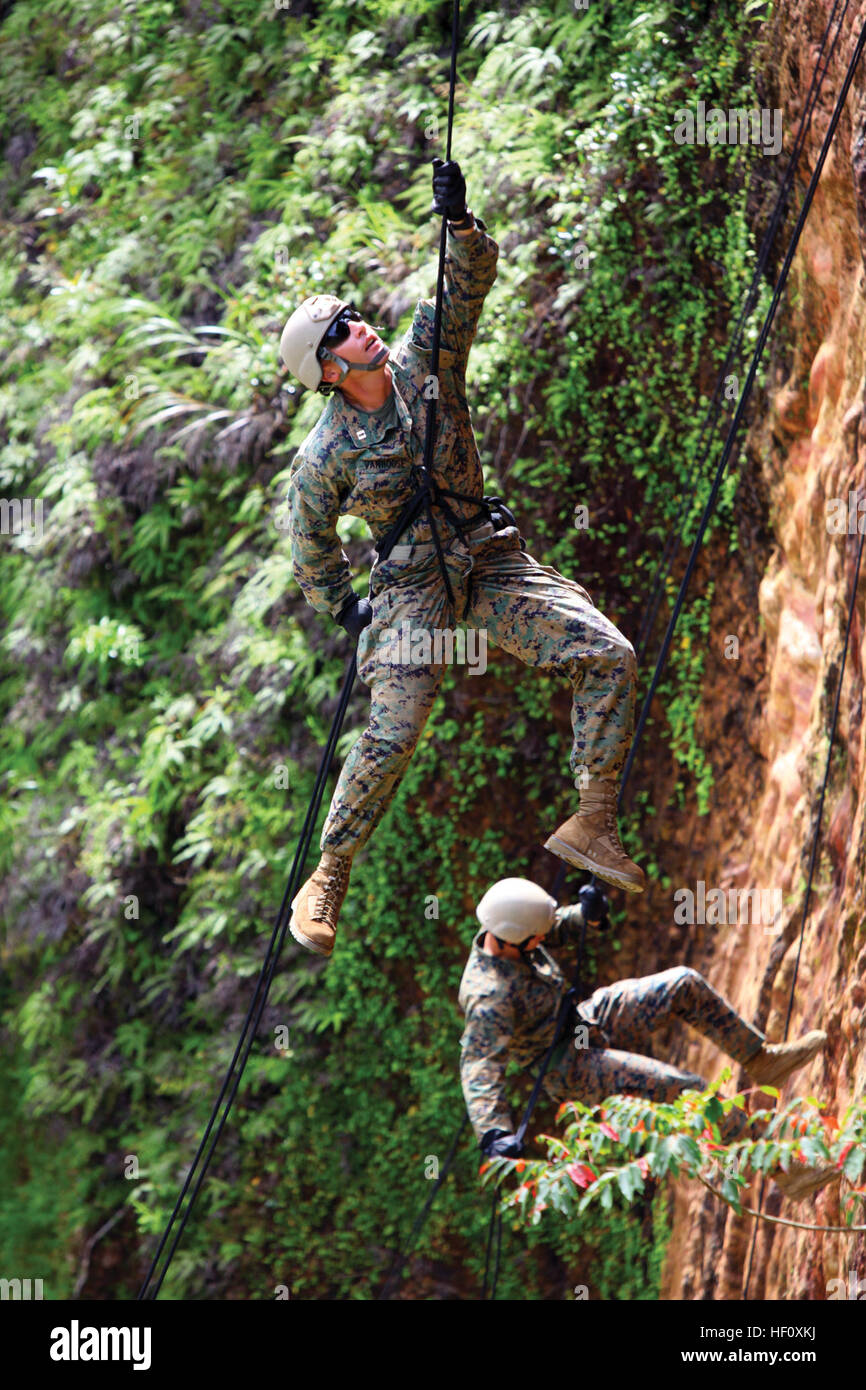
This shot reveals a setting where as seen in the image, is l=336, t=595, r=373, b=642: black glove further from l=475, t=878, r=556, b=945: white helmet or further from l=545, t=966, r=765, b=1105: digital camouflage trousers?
l=545, t=966, r=765, b=1105: digital camouflage trousers

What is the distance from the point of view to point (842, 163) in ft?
22.6

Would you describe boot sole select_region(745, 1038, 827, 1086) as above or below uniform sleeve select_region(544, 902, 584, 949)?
below

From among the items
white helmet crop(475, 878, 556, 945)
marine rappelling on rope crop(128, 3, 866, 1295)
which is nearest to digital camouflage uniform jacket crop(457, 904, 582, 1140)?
white helmet crop(475, 878, 556, 945)

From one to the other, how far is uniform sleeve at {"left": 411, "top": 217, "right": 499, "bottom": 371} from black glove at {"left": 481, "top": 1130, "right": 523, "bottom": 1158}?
3.46 m

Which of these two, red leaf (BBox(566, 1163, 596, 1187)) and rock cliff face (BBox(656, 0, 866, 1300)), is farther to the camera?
rock cliff face (BBox(656, 0, 866, 1300))

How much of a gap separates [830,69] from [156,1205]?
781cm

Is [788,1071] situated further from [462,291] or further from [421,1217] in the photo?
[462,291]

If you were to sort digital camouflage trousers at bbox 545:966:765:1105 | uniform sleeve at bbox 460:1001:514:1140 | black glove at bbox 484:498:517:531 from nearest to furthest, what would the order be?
black glove at bbox 484:498:517:531
uniform sleeve at bbox 460:1001:514:1140
digital camouflage trousers at bbox 545:966:765:1105

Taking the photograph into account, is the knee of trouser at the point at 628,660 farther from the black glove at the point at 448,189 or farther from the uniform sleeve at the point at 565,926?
the uniform sleeve at the point at 565,926

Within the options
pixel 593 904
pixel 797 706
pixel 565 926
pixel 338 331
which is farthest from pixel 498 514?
pixel 797 706

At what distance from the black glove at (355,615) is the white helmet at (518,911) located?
82.8 inches

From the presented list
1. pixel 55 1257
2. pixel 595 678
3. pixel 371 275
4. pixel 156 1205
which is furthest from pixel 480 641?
pixel 55 1257

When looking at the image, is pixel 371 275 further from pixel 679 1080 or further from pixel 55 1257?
pixel 55 1257

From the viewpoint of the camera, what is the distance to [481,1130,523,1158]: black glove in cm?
629
